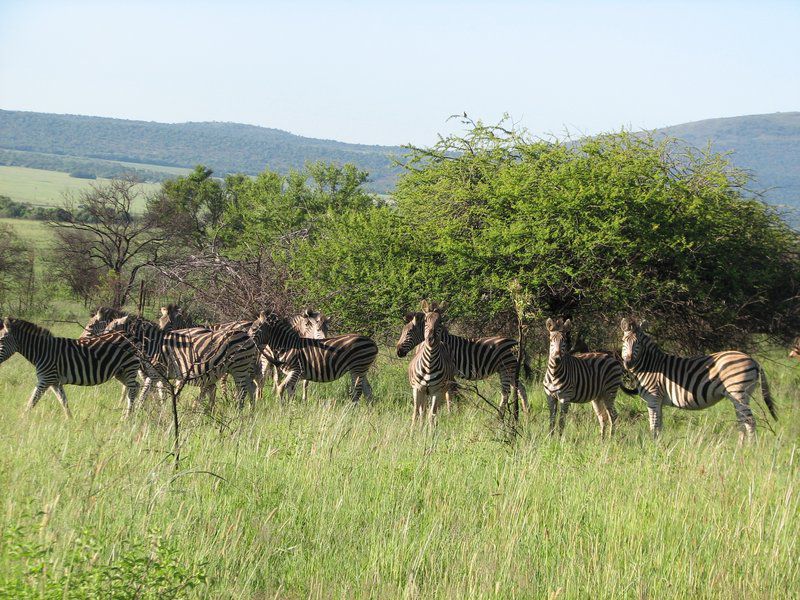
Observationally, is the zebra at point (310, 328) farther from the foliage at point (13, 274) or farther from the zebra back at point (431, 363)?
the foliage at point (13, 274)

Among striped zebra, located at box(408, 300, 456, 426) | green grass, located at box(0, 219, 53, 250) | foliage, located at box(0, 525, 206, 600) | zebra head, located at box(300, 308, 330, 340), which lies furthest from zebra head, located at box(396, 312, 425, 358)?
green grass, located at box(0, 219, 53, 250)

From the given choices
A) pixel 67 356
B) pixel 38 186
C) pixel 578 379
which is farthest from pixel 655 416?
pixel 38 186

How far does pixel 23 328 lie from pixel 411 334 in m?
5.73

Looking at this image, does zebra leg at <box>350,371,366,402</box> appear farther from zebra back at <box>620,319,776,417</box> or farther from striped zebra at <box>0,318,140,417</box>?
zebra back at <box>620,319,776,417</box>

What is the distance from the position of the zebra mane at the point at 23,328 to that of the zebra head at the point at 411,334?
5155 mm

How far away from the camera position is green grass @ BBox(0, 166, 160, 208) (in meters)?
134

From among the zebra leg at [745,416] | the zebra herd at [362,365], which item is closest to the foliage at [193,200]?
the zebra herd at [362,365]

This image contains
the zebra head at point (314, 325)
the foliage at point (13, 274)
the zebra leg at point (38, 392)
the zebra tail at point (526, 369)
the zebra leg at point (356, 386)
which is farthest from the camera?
the foliage at point (13, 274)

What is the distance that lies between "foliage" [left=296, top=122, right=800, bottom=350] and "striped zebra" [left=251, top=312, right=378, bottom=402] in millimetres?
3806

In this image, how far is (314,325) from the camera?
1550 cm

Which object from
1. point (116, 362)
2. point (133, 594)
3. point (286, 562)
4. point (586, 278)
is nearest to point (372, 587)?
point (286, 562)

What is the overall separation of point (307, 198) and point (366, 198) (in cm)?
288

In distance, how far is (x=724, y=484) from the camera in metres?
7.74

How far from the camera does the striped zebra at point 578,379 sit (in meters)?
11.4
